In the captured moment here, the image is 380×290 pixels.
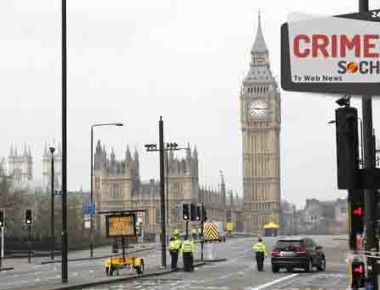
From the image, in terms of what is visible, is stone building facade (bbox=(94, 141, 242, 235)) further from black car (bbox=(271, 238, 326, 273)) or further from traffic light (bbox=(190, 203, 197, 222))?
black car (bbox=(271, 238, 326, 273))

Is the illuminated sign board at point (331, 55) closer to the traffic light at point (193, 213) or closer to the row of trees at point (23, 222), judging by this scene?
the traffic light at point (193, 213)

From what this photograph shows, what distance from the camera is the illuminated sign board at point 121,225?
37125mm

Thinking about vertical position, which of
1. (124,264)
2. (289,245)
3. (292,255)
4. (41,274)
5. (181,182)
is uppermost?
(181,182)

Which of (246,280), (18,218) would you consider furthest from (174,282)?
(18,218)

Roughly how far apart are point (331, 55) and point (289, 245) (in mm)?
32194

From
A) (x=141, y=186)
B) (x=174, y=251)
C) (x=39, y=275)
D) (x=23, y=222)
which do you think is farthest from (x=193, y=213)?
(x=141, y=186)

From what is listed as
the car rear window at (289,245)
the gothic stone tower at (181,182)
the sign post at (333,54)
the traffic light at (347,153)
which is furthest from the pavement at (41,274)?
the gothic stone tower at (181,182)

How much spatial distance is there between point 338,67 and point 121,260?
29.4 m

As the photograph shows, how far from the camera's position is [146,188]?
19025 cm

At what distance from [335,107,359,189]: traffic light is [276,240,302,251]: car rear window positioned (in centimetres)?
3107

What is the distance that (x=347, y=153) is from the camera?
972 centimetres

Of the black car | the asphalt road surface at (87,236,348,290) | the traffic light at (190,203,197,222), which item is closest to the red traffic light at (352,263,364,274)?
the asphalt road surface at (87,236,348,290)

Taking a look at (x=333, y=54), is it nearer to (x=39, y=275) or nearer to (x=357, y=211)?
(x=357, y=211)

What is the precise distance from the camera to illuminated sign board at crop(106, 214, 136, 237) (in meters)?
37.1
